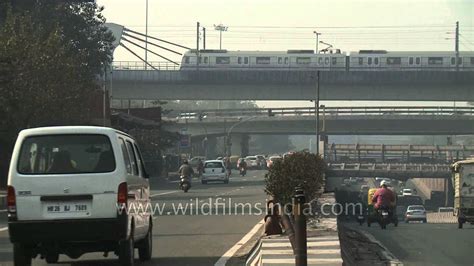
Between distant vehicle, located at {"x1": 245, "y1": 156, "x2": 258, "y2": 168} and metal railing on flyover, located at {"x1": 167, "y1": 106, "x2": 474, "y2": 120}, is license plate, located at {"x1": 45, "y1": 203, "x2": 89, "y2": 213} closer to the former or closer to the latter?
metal railing on flyover, located at {"x1": 167, "y1": 106, "x2": 474, "y2": 120}

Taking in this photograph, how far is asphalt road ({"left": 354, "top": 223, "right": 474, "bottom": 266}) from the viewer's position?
1444cm

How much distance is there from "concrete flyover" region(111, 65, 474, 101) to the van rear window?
5835 centimetres

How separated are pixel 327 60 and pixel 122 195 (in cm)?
6127

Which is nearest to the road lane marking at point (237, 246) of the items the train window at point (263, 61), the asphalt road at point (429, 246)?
the asphalt road at point (429, 246)

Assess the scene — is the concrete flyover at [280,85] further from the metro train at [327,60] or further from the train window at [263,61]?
the train window at [263,61]

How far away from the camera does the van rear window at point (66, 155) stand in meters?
12.1

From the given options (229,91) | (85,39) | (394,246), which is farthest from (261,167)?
(394,246)

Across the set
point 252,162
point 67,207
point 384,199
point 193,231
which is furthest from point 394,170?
point 67,207

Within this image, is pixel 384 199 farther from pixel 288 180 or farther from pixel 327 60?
pixel 327 60

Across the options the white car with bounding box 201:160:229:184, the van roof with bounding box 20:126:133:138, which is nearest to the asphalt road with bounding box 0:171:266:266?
the van roof with bounding box 20:126:133:138

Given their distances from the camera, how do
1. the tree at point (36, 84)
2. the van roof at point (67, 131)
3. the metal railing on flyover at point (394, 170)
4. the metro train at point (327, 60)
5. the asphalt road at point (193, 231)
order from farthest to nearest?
the metal railing on flyover at point (394, 170) → the metro train at point (327, 60) → the tree at point (36, 84) → the asphalt road at point (193, 231) → the van roof at point (67, 131)

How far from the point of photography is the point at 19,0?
182ft

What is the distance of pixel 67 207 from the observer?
1190 cm

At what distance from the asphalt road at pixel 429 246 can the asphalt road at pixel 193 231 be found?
128 inches
